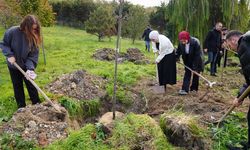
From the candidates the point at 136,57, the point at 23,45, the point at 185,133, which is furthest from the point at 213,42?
the point at 185,133

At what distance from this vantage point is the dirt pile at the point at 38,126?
4.60 m

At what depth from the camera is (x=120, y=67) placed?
1083 centimetres

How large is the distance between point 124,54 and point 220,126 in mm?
9344

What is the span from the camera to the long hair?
5.40 metres

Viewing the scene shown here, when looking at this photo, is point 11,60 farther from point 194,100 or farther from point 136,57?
point 136,57

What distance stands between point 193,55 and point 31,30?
392 centimetres

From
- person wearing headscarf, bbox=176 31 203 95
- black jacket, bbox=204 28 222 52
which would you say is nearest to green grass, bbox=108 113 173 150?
person wearing headscarf, bbox=176 31 203 95

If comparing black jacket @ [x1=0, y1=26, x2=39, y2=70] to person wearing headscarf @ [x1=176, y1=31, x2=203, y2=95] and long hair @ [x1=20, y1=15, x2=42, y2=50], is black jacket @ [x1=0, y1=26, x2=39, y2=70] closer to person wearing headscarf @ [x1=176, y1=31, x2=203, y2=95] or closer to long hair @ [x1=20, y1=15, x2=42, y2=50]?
long hair @ [x1=20, y1=15, x2=42, y2=50]

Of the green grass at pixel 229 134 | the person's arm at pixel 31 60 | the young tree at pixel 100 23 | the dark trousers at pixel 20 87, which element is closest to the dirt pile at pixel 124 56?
the dark trousers at pixel 20 87

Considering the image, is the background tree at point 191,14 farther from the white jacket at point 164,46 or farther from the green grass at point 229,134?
the green grass at point 229,134

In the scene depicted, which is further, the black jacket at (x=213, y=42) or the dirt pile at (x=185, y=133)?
the black jacket at (x=213, y=42)

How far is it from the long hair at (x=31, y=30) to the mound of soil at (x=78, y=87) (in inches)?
62.7

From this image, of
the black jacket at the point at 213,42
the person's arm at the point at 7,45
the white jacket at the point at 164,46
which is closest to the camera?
the person's arm at the point at 7,45

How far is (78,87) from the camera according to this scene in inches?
285
